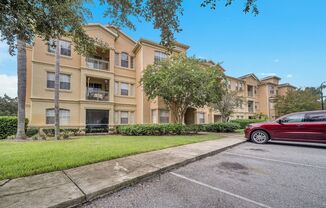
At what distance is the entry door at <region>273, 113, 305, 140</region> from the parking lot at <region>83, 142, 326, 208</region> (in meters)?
3.84

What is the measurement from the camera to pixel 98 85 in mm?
19625

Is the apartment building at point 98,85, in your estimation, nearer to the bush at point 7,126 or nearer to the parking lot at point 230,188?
the bush at point 7,126

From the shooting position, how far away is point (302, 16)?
1207 cm

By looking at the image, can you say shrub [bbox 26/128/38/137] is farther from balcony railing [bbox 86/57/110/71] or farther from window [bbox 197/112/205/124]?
window [bbox 197/112/205/124]

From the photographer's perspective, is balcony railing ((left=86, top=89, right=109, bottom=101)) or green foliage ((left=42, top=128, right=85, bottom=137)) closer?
green foliage ((left=42, top=128, right=85, bottom=137))

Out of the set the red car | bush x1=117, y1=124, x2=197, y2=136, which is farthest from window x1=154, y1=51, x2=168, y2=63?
the red car

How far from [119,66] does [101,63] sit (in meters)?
2.02

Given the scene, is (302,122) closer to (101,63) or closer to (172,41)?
(172,41)

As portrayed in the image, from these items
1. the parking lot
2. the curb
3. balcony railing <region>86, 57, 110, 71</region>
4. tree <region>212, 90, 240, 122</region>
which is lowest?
the parking lot

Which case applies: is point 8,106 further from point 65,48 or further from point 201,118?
point 201,118

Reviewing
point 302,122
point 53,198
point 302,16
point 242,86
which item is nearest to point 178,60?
point 302,16

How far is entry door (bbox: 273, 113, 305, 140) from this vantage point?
28.7 feet

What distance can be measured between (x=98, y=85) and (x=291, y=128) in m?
18.1

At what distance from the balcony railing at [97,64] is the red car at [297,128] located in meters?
15.6
